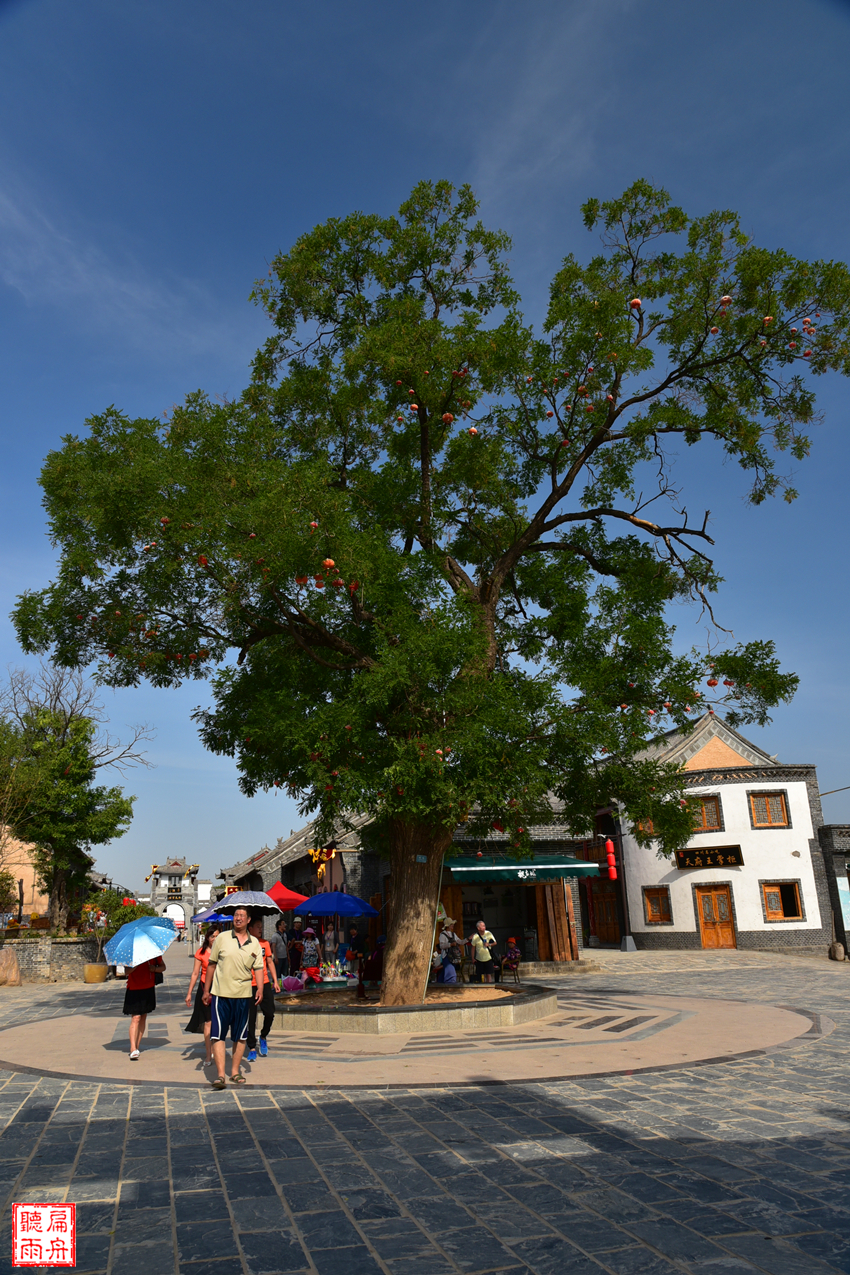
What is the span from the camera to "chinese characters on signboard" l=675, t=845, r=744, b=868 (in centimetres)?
2902

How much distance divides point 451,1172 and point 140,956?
503 cm

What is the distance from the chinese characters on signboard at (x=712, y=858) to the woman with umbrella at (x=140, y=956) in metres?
22.3

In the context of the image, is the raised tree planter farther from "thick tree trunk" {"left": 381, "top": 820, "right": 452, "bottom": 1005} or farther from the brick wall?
the brick wall

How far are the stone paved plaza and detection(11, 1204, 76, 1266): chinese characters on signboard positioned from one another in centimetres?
21

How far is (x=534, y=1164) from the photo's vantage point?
18.8ft

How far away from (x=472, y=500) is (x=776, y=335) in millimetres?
5747

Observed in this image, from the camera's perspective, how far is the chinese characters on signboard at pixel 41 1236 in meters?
3.95

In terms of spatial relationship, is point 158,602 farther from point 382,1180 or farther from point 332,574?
point 382,1180

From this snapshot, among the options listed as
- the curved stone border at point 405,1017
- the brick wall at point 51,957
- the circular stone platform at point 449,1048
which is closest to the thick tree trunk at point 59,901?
the brick wall at point 51,957

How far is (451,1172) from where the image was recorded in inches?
220

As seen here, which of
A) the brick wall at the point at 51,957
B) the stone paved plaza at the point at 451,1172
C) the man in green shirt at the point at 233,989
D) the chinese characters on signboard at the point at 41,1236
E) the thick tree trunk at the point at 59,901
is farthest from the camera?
→ the thick tree trunk at the point at 59,901

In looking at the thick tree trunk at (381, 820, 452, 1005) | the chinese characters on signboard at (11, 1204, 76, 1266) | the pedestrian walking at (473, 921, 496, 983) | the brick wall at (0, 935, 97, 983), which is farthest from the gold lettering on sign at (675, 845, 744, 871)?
the chinese characters on signboard at (11, 1204, 76, 1266)

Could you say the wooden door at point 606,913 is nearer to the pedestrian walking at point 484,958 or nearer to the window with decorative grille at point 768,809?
the window with decorative grille at point 768,809

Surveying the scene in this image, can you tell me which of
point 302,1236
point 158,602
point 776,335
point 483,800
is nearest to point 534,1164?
point 302,1236
